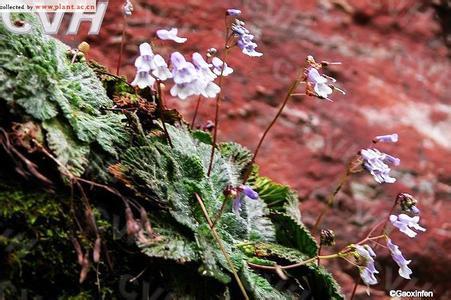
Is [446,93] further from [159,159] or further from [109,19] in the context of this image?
[159,159]

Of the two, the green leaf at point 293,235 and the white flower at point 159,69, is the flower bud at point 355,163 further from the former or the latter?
the white flower at point 159,69

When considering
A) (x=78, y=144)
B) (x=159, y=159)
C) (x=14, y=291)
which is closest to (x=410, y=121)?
(x=159, y=159)

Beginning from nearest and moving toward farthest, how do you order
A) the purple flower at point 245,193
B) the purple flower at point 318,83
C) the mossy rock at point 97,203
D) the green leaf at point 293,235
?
the mossy rock at point 97,203, the purple flower at point 245,193, the purple flower at point 318,83, the green leaf at point 293,235

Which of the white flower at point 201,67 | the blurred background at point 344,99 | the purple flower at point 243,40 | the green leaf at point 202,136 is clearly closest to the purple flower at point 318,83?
the purple flower at point 243,40

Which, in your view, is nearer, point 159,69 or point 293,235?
point 159,69

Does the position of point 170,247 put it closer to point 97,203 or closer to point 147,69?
point 97,203

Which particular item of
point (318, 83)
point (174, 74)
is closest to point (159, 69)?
point (174, 74)
